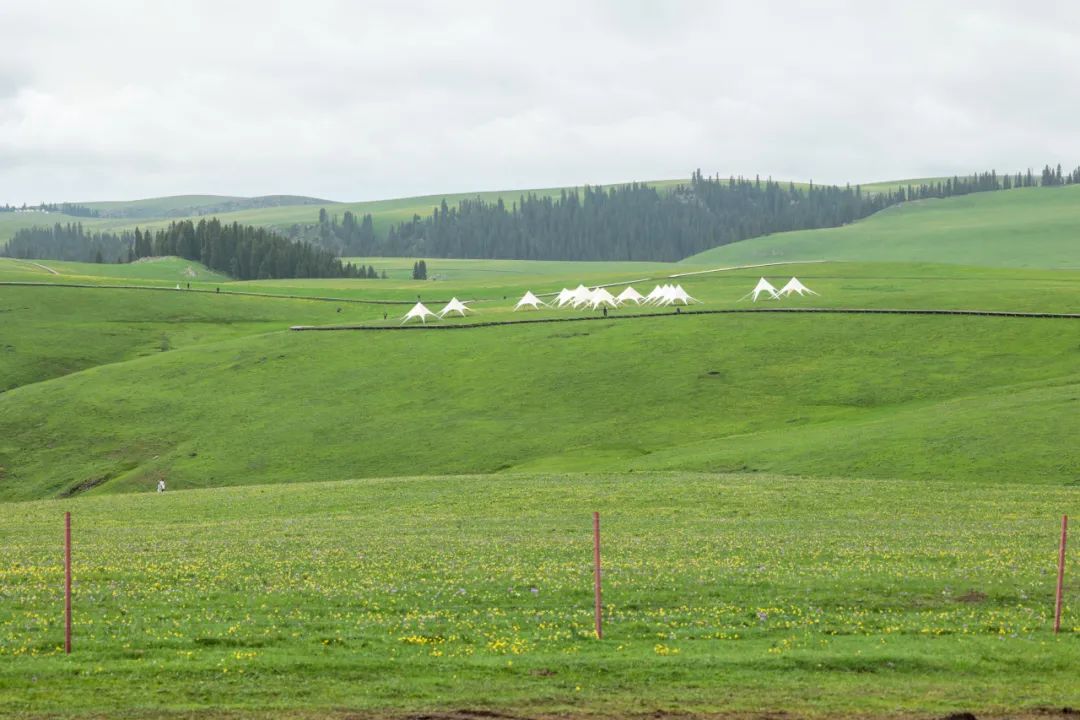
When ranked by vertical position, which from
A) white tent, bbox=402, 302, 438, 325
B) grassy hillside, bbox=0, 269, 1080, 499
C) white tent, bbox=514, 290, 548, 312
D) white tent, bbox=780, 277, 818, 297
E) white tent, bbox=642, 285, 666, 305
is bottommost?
grassy hillside, bbox=0, 269, 1080, 499

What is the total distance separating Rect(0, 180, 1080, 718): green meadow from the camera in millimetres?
22016

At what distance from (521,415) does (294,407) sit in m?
16.0

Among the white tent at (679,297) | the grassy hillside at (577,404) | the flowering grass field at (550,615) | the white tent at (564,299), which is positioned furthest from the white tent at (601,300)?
the flowering grass field at (550,615)

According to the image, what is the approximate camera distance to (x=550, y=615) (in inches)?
1053

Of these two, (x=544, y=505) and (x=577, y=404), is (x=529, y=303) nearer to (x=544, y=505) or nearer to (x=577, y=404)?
(x=577, y=404)

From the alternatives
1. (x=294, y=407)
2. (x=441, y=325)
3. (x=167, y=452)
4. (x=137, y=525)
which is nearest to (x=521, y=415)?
(x=294, y=407)

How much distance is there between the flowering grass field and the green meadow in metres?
0.11

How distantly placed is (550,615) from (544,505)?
77.8 feet

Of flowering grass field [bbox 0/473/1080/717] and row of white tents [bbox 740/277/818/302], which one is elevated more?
row of white tents [bbox 740/277/818/302]

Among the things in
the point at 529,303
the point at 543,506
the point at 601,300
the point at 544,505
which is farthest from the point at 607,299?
the point at 543,506

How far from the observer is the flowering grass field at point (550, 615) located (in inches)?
824

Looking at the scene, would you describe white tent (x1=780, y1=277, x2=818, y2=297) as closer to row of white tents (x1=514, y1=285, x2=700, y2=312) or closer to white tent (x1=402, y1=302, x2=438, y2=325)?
row of white tents (x1=514, y1=285, x2=700, y2=312)

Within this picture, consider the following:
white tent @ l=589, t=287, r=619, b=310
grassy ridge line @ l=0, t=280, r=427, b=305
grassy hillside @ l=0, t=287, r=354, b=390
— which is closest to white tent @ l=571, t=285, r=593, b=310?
white tent @ l=589, t=287, r=619, b=310

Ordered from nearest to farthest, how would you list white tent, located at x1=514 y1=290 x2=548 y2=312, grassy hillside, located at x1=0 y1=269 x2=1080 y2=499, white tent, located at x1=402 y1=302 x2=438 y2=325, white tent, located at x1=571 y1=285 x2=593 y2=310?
grassy hillside, located at x1=0 y1=269 x2=1080 y2=499 → white tent, located at x1=402 y1=302 x2=438 y2=325 → white tent, located at x1=571 y1=285 x2=593 y2=310 → white tent, located at x1=514 y1=290 x2=548 y2=312
